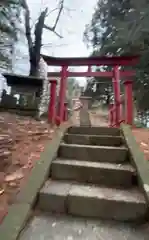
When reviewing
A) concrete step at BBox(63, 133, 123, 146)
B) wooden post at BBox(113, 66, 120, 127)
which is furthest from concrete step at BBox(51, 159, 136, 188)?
wooden post at BBox(113, 66, 120, 127)

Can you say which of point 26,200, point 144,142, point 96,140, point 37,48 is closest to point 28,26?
point 37,48

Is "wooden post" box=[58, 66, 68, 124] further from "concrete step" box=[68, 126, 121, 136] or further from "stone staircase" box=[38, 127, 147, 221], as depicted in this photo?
"stone staircase" box=[38, 127, 147, 221]

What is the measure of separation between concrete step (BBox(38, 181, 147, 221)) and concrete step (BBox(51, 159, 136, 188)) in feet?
0.57

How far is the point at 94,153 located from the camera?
8.68 feet

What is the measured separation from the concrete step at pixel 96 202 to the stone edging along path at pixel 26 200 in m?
0.11

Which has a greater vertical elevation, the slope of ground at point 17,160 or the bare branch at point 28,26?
the bare branch at point 28,26

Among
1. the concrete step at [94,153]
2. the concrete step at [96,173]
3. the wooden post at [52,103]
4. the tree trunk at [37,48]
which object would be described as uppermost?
the tree trunk at [37,48]

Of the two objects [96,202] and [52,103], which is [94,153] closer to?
[96,202]

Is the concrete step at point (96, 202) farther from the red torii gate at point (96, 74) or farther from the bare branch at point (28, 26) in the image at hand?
the bare branch at point (28, 26)

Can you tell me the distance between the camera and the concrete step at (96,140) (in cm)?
299

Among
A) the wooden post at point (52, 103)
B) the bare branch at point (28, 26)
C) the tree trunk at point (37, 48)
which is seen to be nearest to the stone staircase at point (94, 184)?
the wooden post at point (52, 103)

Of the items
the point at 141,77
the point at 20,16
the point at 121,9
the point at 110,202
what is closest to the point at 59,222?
the point at 110,202

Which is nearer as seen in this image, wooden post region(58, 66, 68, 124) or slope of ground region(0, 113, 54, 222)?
slope of ground region(0, 113, 54, 222)

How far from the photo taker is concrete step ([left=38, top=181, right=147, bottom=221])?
179cm
